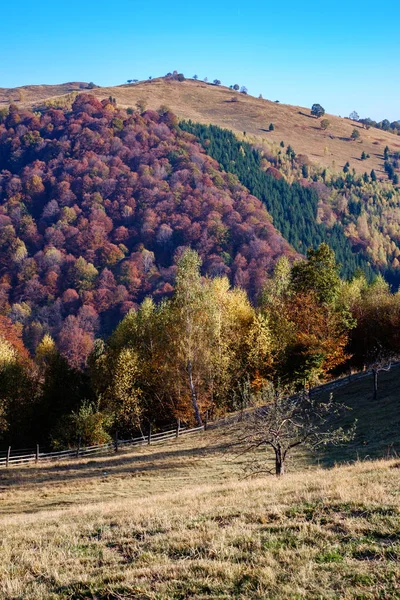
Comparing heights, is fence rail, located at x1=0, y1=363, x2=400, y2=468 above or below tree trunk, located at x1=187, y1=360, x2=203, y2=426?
below

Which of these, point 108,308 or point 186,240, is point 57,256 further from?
point 186,240

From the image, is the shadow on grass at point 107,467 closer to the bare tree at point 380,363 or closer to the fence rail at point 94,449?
the fence rail at point 94,449

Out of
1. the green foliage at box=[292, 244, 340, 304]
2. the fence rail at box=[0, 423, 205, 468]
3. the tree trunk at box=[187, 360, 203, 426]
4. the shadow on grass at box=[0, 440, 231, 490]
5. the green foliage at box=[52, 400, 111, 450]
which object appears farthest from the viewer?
the green foliage at box=[292, 244, 340, 304]

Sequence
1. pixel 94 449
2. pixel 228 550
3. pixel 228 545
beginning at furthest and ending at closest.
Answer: pixel 94 449
pixel 228 545
pixel 228 550

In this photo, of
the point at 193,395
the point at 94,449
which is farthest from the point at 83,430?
the point at 193,395

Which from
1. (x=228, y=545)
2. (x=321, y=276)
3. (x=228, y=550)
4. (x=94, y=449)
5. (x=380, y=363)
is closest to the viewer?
(x=228, y=550)

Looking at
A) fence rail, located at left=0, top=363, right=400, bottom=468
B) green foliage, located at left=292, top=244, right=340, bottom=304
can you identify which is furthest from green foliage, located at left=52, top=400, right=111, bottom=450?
green foliage, located at left=292, top=244, right=340, bottom=304

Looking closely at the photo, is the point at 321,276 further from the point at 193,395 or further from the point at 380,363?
the point at 193,395

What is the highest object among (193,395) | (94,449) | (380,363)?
(380,363)

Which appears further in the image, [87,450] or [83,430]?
[83,430]

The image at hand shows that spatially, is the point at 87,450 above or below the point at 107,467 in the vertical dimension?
below

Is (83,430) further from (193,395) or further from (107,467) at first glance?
(107,467)

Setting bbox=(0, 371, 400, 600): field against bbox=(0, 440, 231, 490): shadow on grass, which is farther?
bbox=(0, 440, 231, 490): shadow on grass

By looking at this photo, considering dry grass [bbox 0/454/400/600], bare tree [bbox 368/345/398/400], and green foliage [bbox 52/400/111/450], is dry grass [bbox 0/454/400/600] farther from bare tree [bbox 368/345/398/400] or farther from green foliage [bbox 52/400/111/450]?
green foliage [bbox 52/400/111/450]
